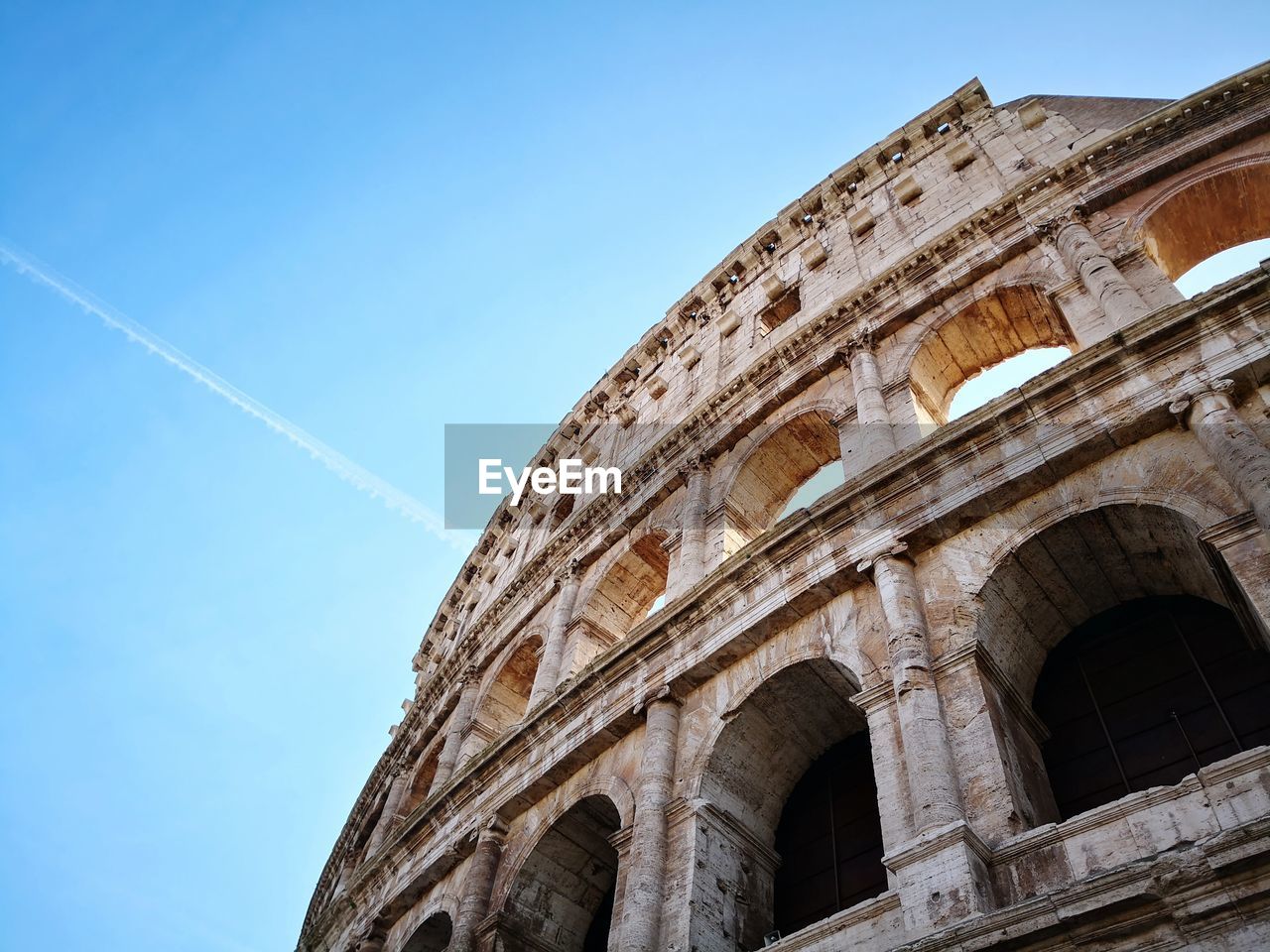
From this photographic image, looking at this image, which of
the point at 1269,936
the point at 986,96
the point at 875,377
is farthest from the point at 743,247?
the point at 1269,936

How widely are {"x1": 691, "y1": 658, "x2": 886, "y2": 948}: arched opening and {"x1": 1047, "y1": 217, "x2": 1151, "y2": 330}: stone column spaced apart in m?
4.73

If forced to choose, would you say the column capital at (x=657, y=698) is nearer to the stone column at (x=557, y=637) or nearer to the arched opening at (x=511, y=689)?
the stone column at (x=557, y=637)

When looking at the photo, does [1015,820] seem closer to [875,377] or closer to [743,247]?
[875,377]

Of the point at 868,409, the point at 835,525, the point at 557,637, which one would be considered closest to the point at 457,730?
the point at 557,637

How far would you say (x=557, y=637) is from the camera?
586 inches

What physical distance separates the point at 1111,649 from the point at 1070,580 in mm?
726

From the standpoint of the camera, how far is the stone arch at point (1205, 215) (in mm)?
12242

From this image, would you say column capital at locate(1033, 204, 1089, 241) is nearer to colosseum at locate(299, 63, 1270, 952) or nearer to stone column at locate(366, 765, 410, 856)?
colosseum at locate(299, 63, 1270, 952)

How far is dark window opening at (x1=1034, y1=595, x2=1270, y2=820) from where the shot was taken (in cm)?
771

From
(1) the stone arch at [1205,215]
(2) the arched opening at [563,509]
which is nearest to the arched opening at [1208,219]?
(1) the stone arch at [1205,215]

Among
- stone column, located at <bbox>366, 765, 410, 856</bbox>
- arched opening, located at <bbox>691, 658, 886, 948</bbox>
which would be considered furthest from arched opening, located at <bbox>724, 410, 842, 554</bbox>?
stone column, located at <bbox>366, 765, 410, 856</bbox>

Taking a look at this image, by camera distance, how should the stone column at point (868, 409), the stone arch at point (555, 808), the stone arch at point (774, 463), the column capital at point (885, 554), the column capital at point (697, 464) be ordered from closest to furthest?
the column capital at point (885, 554) < the stone arch at point (555, 808) < the stone column at point (868, 409) < the stone arch at point (774, 463) < the column capital at point (697, 464)

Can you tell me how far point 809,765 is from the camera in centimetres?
1027

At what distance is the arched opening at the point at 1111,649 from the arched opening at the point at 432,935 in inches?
293
